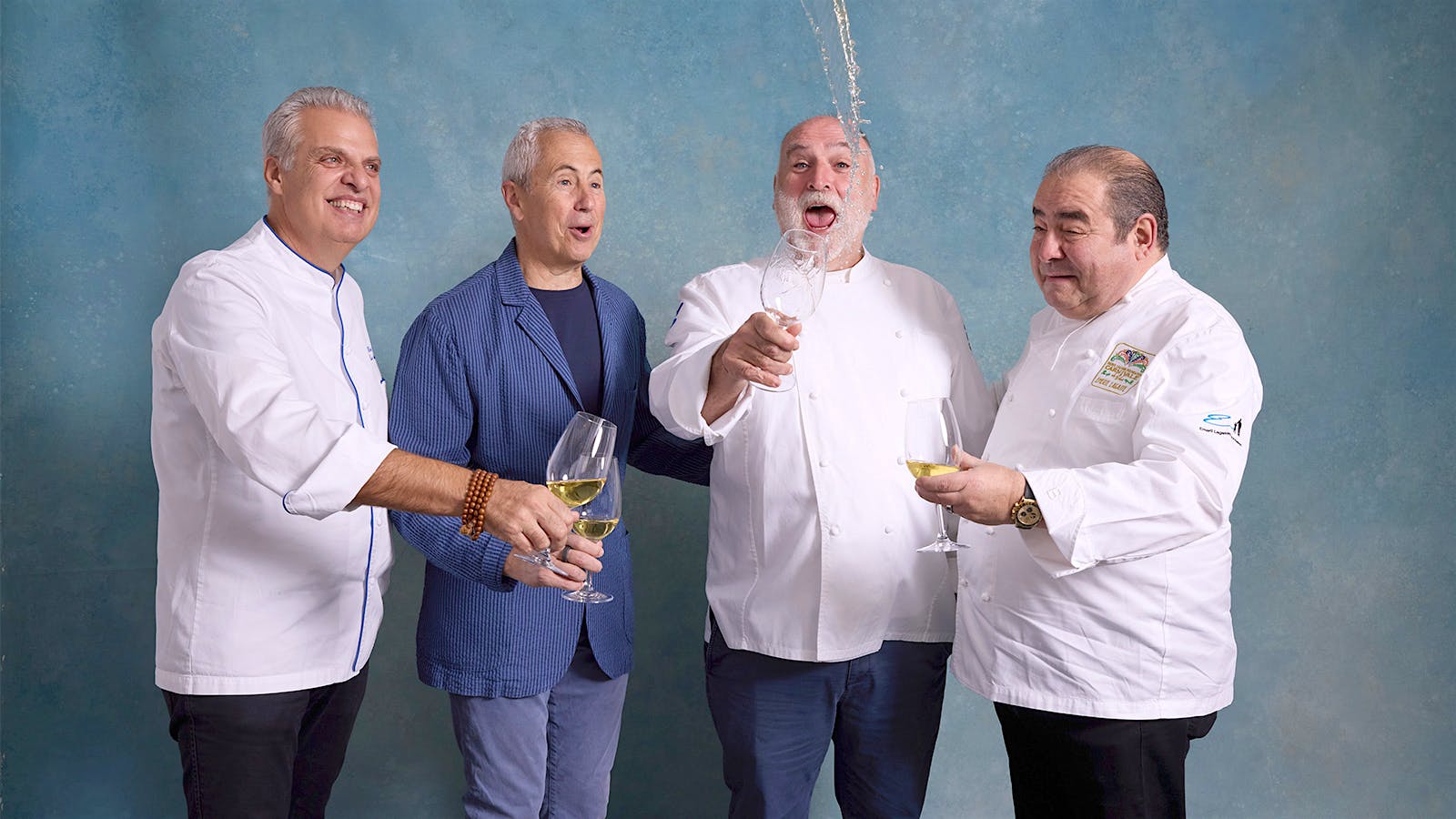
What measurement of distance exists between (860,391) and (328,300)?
106 centimetres

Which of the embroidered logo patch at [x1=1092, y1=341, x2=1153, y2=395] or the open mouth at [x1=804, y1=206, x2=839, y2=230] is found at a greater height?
the open mouth at [x1=804, y1=206, x2=839, y2=230]

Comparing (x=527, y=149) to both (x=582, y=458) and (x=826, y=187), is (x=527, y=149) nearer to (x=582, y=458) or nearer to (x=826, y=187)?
(x=826, y=187)

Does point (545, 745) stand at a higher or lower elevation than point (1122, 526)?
lower

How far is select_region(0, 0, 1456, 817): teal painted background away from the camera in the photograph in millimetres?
2701

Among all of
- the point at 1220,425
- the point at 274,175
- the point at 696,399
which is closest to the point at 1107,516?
the point at 1220,425

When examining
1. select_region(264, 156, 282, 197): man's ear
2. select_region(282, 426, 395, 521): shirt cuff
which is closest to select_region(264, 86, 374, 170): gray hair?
select_region(264, 156, 282, 197): man's ear

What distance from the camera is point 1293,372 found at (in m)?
3.07

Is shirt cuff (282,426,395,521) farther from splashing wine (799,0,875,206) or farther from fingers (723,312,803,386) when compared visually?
splashing wine (799,0,875,206)

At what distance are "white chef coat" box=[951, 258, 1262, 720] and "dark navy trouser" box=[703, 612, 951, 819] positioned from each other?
0.15m

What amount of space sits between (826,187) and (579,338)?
61 centimetres

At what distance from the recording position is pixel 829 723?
2207mm

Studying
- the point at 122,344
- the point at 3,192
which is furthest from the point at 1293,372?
the point at 3,192

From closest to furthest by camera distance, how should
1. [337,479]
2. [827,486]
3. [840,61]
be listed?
[337,479] < [827,486] < [840,61]

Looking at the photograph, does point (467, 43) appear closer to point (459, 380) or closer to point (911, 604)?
point (459, 380)
